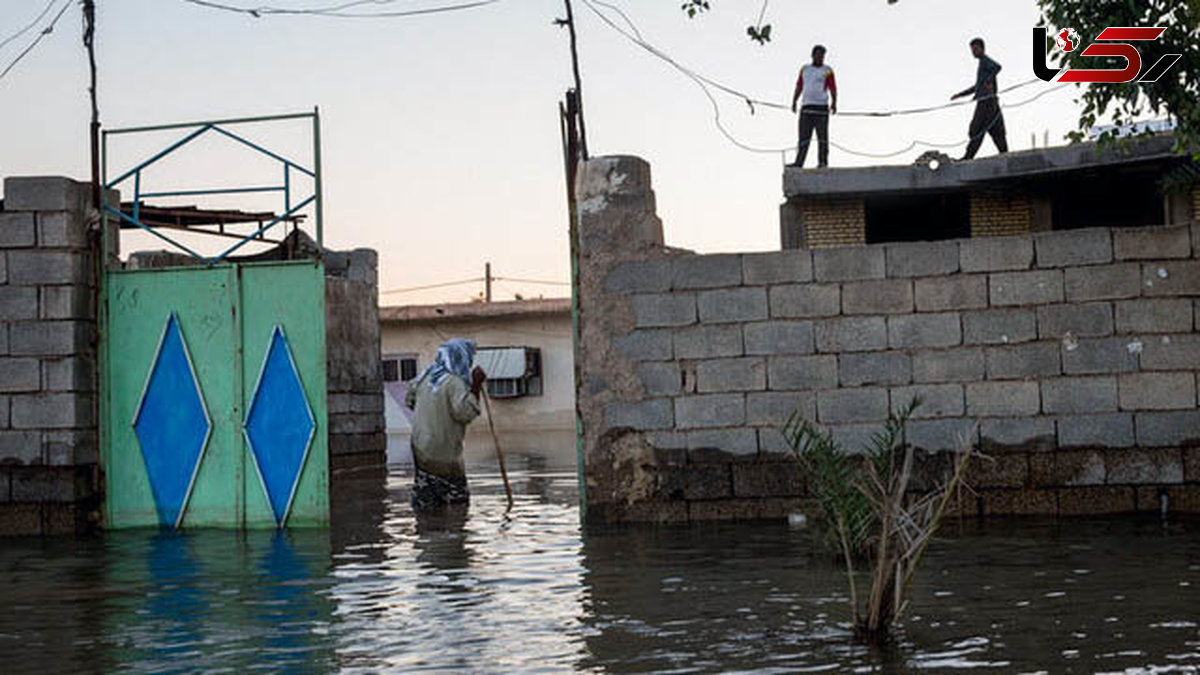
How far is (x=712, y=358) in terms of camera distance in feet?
35.5

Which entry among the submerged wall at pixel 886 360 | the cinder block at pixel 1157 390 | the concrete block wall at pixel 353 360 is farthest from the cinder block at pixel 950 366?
the concrete block wall at pixel 353 360

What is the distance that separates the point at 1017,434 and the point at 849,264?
1665 mm

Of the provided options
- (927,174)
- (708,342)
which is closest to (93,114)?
(708,342)

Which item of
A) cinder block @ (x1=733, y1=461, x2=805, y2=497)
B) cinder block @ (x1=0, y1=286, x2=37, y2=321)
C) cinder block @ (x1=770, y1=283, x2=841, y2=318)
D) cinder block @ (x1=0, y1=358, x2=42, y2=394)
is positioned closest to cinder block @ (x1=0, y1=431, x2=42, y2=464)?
cinder block @ (x1=0, y1=358, x2=42, y2=394)

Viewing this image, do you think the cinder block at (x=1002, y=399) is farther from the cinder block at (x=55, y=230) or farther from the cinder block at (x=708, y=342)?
the cinder block at (x=55, y=230)

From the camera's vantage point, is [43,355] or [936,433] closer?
[936,433]

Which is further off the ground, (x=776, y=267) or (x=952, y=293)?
(x=776, y=267)

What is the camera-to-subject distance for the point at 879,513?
5.85 metres

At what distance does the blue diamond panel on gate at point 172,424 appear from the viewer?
38.3 feet

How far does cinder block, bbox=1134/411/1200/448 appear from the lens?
1033 centimetres

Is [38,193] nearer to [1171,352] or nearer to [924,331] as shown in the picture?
[924,331]

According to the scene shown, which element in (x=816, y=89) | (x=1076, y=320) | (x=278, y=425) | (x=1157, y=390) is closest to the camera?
(x=1157, y=390)

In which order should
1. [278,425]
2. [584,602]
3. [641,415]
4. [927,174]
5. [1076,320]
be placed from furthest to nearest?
[927,174], [278,425], [641,415], [1076,320], [584,602]

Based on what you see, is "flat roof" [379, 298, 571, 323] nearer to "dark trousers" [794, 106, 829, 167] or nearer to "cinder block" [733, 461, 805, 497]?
"dark trousers" [794, 106, 829, 167]
